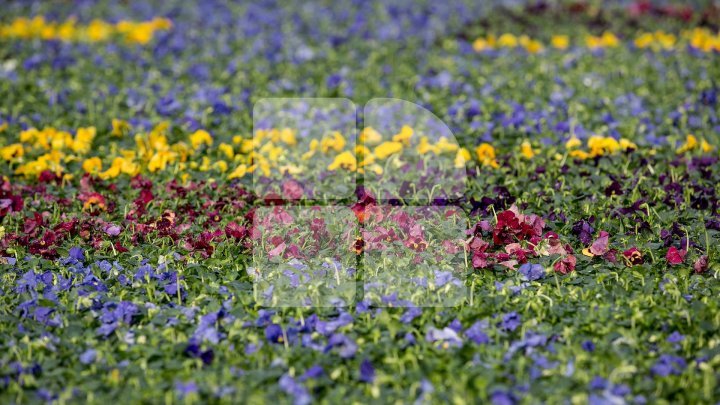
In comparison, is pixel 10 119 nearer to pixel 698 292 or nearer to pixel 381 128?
pixel 381 128

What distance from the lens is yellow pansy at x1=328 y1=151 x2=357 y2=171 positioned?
4.74 meters

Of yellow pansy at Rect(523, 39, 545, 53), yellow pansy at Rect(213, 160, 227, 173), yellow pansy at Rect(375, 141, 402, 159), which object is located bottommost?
yellow pansy at Rect(213, 160, 227, 173)

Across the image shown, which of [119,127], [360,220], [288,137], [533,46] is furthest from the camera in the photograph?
[533,46]

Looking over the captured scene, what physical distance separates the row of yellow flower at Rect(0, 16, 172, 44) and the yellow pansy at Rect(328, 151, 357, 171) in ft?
11.8

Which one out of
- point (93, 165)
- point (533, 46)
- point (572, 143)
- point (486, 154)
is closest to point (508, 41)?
point (533, 46)

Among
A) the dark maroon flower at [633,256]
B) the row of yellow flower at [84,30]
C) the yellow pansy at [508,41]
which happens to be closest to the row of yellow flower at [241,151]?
the dark maroon flower at [633,256]

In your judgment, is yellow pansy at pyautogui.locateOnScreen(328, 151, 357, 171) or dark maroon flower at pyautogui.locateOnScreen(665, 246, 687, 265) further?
yellow pansy at pyautogui.locateOnScreen(328, 151, 357, 171)

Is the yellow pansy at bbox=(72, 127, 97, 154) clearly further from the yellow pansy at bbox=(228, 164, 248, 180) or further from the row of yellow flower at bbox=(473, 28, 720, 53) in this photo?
the row of yellow flower at bbox=(473, 28, 720, 53)

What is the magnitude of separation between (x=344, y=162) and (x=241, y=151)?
780 mm

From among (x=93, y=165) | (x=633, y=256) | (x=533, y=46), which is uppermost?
(x=533, y=46)

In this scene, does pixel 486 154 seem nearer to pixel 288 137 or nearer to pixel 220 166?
pixel 288 137

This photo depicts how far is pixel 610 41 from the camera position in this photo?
24.9ft

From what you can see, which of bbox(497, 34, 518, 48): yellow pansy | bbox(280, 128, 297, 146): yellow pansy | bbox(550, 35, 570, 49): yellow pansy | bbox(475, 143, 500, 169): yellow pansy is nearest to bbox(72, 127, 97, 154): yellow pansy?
bbox(280, 128, 297, 146): yellow pansy

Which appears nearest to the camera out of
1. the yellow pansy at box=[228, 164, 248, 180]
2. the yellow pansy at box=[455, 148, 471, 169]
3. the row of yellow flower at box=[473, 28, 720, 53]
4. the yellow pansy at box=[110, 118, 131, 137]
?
the yellow pansy at box=[228, 164, 248, 180]
